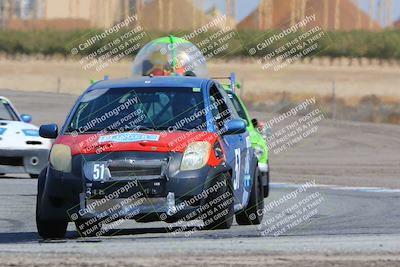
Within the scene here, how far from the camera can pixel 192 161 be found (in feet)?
42.2

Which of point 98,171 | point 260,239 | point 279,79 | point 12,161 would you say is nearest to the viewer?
point 260,239

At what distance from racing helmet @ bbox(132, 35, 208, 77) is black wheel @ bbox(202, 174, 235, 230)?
9.24 metres

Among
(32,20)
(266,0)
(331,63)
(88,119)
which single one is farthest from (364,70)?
(88,119)

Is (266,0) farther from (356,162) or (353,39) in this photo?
(356,162)

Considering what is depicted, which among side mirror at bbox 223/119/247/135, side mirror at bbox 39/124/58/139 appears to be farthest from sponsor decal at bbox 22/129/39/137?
side mirror at bbox 223/119/247/135

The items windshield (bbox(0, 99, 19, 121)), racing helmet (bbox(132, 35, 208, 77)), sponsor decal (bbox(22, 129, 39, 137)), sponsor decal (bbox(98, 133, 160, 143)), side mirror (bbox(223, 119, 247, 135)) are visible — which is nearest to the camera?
sponsor decal (bbox(98, 133, 160, 143))

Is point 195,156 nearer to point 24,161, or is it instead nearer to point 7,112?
point 24,161

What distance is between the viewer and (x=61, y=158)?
42.3ft

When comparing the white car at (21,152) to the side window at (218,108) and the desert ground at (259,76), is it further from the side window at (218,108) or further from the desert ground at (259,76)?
the desert ground at (259,76)

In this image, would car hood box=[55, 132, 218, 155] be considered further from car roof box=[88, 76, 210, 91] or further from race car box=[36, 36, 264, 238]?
car roof box=[88, 76, 210, 91]

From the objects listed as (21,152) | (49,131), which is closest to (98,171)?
(49,131)

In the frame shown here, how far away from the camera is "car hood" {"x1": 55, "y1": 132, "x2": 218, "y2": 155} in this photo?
12.8m

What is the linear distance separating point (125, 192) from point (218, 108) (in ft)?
6.90

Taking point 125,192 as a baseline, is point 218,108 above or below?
above
